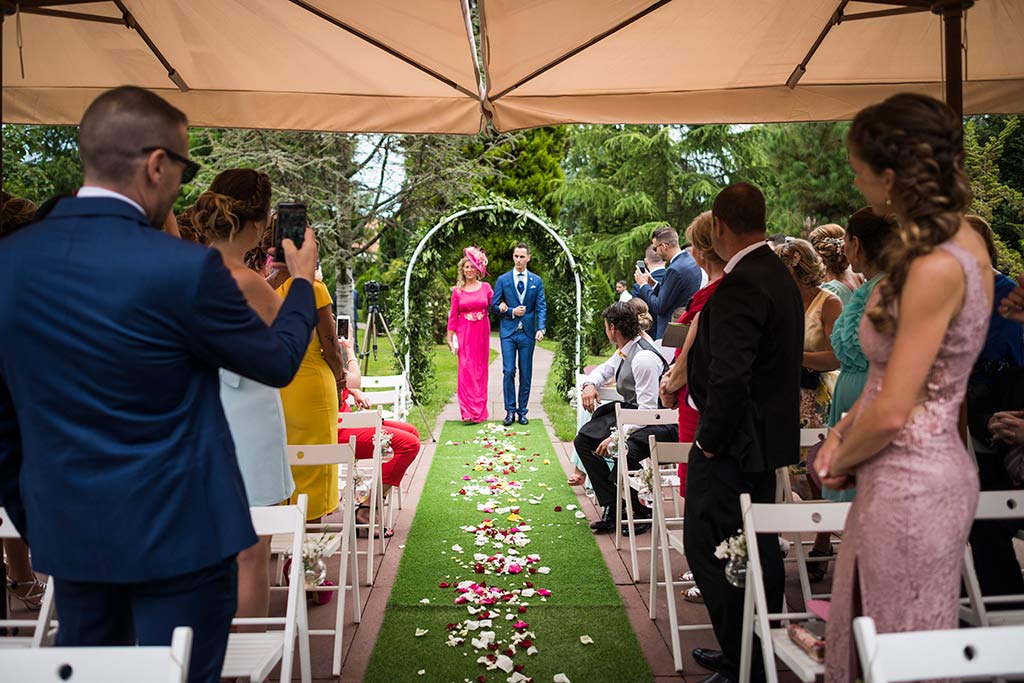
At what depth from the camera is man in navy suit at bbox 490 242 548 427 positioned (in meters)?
11.5

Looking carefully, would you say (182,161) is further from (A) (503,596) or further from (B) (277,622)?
(A) (503,596)

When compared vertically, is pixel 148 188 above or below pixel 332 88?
below

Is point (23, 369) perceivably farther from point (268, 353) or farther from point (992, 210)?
point (992, 210)

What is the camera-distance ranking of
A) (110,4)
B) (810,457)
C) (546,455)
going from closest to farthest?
(810,457) → (110,4) → (546,455)

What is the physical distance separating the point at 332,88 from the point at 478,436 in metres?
6.42

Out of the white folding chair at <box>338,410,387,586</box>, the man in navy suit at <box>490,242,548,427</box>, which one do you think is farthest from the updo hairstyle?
the man in navy suit at <box>490,242,548,427</box>

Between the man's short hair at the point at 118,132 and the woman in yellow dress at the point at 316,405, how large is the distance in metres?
2.46

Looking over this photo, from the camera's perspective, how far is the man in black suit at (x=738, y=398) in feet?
11.5

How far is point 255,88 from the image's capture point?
17.6 ft

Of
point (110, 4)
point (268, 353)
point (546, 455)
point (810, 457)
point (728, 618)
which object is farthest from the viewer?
point (546, 455)

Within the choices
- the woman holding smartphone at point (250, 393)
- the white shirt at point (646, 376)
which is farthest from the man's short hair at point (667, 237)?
the woman holding smartphone at point (250, 393)

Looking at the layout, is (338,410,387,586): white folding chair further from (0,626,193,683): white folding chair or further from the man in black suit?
(0,626,193,683): white folding chair

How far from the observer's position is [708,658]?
4.18m

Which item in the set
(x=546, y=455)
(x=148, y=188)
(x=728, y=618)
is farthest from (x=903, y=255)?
(x=546, y=455)
